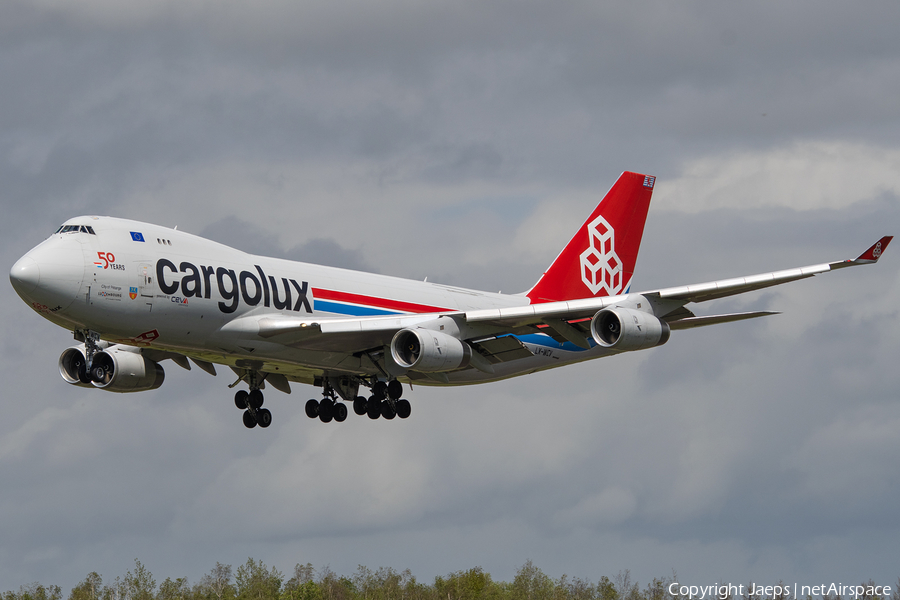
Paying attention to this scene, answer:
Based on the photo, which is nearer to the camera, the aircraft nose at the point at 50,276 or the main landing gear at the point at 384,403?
the aircraft nose at the point at 50,276

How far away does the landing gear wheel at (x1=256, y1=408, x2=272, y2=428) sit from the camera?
48812mm

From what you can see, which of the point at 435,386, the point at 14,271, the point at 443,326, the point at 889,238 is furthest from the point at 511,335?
the point at 14,271

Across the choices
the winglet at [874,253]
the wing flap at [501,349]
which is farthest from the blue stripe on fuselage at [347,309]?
the winglet at [874,253]

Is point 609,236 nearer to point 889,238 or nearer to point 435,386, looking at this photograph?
point 435,386

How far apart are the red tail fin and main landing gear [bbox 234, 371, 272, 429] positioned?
13.8m

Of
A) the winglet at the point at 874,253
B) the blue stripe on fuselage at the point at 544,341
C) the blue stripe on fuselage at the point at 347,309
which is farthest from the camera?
the blue stripe on fuselage at the point at 544,341

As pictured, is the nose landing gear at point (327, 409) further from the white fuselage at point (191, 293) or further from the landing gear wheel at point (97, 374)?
the landing gear wheel at point (97, 374)

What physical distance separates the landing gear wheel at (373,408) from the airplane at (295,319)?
9cm

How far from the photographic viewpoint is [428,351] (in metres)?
40.2

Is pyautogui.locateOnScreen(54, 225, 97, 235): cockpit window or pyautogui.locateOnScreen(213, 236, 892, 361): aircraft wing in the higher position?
pyautogui.locateOnScreen(54, 225, 97, 235): cockpit window

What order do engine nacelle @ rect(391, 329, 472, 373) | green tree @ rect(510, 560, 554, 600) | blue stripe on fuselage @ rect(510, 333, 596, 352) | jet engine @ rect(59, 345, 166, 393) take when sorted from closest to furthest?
engine nacelle @ rect(391, 329, 472, 373) → jet engine @ rect(59, 345, 166, 393) → blue stripe on fuselage @ rect(510, 333, 596, 352) → green tree @ rect(510, 560, 554, 600)

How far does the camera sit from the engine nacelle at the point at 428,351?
4034 centimetres

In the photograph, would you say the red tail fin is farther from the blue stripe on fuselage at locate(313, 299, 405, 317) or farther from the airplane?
the blue stripe on fuselage at locate(313, 299, 405, 317)

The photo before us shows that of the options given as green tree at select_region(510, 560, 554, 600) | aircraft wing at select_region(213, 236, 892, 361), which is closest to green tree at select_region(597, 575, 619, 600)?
green tree at select_region(510, 560, 554, 600)
